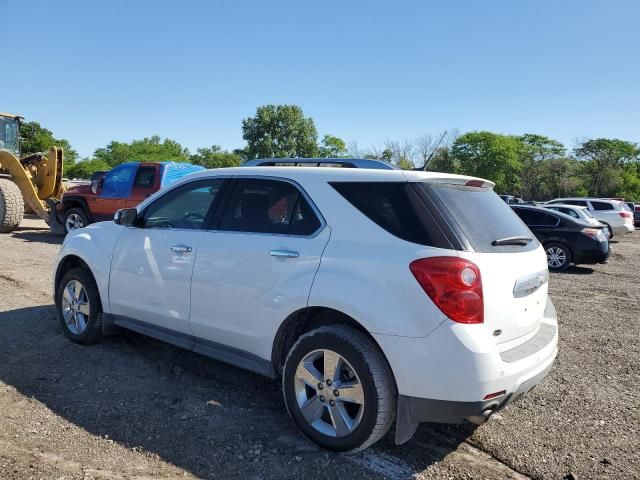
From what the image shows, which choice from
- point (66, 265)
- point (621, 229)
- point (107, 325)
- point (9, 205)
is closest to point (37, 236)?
point (9, 205)

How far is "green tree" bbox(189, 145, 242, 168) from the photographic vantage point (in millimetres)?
79025

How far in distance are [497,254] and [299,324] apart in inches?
52.0

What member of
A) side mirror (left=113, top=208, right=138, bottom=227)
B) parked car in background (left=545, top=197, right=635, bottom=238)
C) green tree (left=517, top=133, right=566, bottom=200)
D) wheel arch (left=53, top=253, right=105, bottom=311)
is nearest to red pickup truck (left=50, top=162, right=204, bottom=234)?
wheel arch (left=53, top=253, right=105, bottom=311)

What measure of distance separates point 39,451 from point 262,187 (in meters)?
2.17

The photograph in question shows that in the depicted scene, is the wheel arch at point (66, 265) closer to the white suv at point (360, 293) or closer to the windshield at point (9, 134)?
the white suv at point (360, 293)

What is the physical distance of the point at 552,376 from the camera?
4.55 meters

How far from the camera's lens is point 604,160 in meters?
69.1

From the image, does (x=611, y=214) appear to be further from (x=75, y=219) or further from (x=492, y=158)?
(x=492, y=158)

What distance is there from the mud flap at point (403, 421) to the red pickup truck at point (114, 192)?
9215 mm

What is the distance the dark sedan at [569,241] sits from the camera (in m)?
11.6

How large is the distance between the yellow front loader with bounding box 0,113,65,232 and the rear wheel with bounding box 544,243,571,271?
497 inches

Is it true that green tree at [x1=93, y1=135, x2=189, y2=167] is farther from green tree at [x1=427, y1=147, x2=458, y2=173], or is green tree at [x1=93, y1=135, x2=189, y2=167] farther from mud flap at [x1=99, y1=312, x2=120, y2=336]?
mud flap at [x1=99, y1=312, x2=120, y2=336]

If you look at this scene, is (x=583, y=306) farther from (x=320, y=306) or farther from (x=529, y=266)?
(x=320, y=306)

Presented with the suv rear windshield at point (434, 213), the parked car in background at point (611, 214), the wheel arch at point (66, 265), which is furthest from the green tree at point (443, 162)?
the suv rear windshield at point (434, 213)
